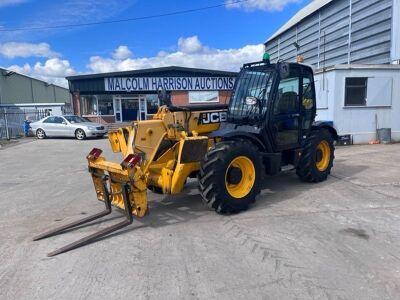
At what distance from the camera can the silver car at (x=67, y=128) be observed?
1941 centimetres

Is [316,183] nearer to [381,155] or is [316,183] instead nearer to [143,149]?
[143,149]

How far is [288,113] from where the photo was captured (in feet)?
21.4

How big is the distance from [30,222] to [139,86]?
801 inches

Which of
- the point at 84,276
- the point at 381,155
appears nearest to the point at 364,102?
the point at 381,155

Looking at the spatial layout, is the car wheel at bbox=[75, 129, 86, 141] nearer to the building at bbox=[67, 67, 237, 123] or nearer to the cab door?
the building at bbox=[67, 67, 237, 123]

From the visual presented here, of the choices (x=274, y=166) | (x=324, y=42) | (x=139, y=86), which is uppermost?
(x=324, y=42)

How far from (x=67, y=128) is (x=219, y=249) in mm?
17411

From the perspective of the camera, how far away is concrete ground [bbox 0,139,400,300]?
3.33 m

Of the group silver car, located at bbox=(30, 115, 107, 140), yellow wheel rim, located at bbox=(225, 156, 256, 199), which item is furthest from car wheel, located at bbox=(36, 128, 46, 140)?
yellow wheel rim, located at bbox=(225, 156, 256, 199)

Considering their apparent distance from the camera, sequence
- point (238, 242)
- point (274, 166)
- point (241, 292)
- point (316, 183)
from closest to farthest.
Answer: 1. point (241, 292)
2. point (238, 242)
3. point (274, 166)
4. point (316, 183)

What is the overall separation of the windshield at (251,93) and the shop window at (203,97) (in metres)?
19.2

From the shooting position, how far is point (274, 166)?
614 cm

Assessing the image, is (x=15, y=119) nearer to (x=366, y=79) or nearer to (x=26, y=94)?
(x=26, y=94)

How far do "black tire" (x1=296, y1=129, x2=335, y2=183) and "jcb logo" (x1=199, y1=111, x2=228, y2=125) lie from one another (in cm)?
176
